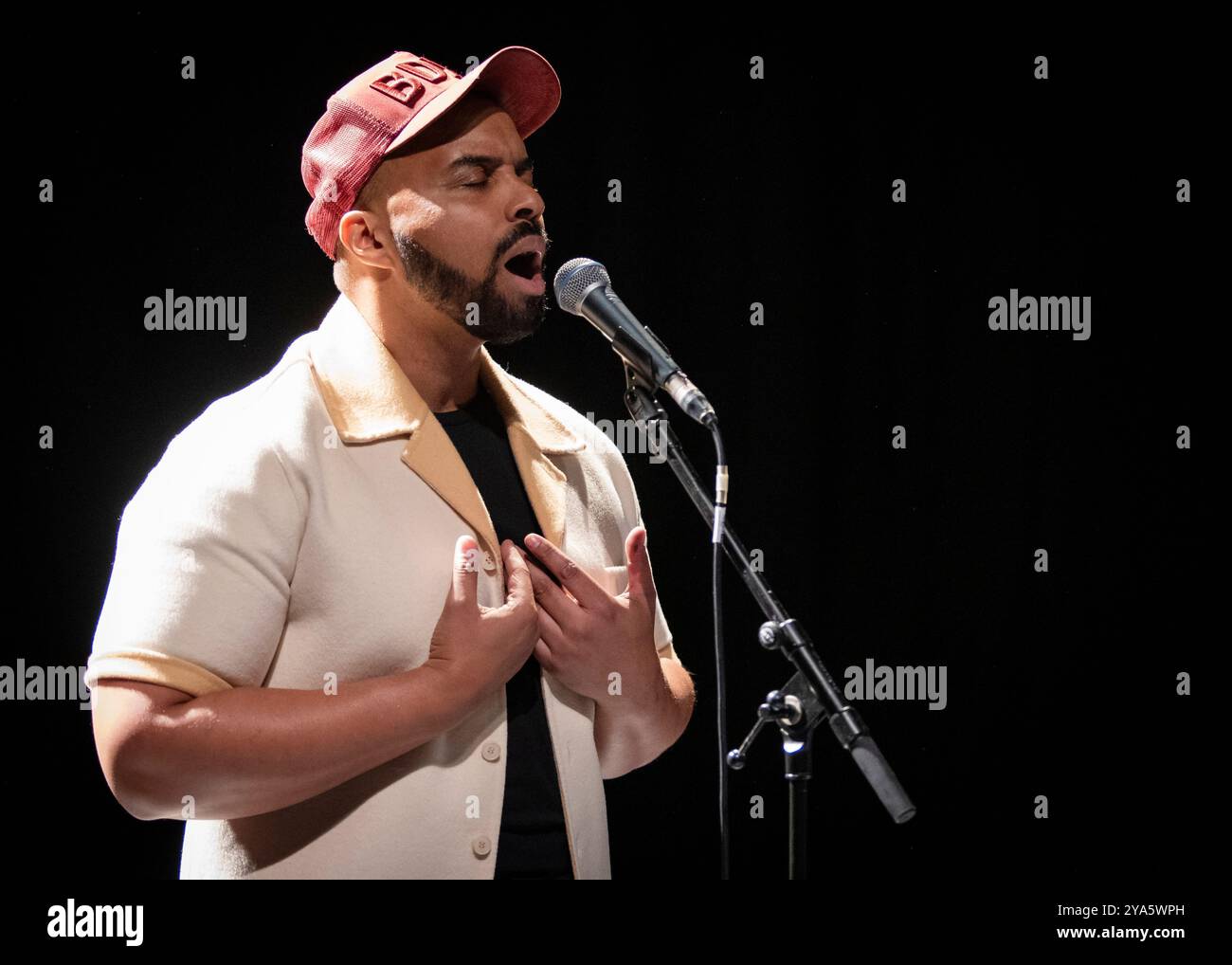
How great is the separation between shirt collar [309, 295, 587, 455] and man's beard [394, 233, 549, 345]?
0.09 meters

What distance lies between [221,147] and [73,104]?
0.25 meters

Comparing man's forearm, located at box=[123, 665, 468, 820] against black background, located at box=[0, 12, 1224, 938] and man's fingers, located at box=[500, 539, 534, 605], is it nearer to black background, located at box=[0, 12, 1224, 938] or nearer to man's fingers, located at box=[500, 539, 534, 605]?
man's fingers, located at box=[500, 539, 534, 605]

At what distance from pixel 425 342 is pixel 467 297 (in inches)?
3.7

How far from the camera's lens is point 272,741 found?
1.35 m

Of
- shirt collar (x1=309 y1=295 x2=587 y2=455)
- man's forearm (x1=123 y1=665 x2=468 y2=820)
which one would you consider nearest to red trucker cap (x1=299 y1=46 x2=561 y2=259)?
shirt collar (x1=309 y1=295 x2=587 y2=455)

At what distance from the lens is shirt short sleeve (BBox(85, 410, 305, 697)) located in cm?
135

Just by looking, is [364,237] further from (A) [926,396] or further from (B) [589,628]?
(A) [926,396]

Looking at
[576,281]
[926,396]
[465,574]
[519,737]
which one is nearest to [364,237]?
[576,281]

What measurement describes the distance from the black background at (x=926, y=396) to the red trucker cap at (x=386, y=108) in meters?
0.77

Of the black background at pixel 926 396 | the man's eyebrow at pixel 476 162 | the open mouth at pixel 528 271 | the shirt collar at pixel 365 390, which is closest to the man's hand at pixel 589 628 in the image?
the shirt collar at pixel 365 390

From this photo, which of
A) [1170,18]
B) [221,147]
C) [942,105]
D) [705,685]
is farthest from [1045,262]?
[221,147]

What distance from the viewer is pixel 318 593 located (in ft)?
4.80

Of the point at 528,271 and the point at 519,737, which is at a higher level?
the point at 528,271

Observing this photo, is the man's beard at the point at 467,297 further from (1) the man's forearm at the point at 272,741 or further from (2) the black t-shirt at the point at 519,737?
(1) the man's forearm at the point at 272,741
